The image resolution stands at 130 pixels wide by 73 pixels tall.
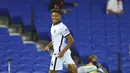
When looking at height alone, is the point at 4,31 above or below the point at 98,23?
below

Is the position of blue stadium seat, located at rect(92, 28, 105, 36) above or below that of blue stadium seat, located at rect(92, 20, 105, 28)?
below

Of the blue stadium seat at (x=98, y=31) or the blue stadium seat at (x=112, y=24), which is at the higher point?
the blue stadium seat at (x=112, y=24)

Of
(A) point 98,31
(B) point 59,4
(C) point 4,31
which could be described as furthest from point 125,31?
(C) point 4,31

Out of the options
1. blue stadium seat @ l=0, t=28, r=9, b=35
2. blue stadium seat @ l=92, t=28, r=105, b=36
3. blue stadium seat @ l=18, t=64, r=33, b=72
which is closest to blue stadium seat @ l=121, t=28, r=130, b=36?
blue stadium seat @ l=92, t=28, r=105, b=36

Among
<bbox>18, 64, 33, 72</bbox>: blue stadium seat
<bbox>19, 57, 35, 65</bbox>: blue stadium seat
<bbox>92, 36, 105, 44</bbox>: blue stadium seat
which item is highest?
<bbox>92, 36, 105, 44</bbox>: blue stadium seat

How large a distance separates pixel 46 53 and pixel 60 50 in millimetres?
4376

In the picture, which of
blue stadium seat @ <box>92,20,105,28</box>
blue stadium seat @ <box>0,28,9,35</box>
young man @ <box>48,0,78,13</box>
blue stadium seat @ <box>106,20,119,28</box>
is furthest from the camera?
blue stadium seat @ <box>106,20,119,28</box>

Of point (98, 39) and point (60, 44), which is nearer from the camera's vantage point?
point (60, 44)

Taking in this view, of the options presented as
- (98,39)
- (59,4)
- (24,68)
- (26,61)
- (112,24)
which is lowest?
(24,68)

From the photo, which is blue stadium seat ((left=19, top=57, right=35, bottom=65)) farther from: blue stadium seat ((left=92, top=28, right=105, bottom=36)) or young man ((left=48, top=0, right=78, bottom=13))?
blue stadium seat ((left=92, top=28, right=105, bottom=36))

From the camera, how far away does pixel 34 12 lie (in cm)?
1153

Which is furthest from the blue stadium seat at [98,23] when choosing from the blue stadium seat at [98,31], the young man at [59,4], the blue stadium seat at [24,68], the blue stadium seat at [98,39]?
the blue stadium seat at [24,68]

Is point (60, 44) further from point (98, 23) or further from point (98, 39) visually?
point (98, 23)

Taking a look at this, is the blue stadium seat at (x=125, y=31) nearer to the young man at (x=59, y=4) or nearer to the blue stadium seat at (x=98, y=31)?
the blue stadium seat at (x=98, y=31)
